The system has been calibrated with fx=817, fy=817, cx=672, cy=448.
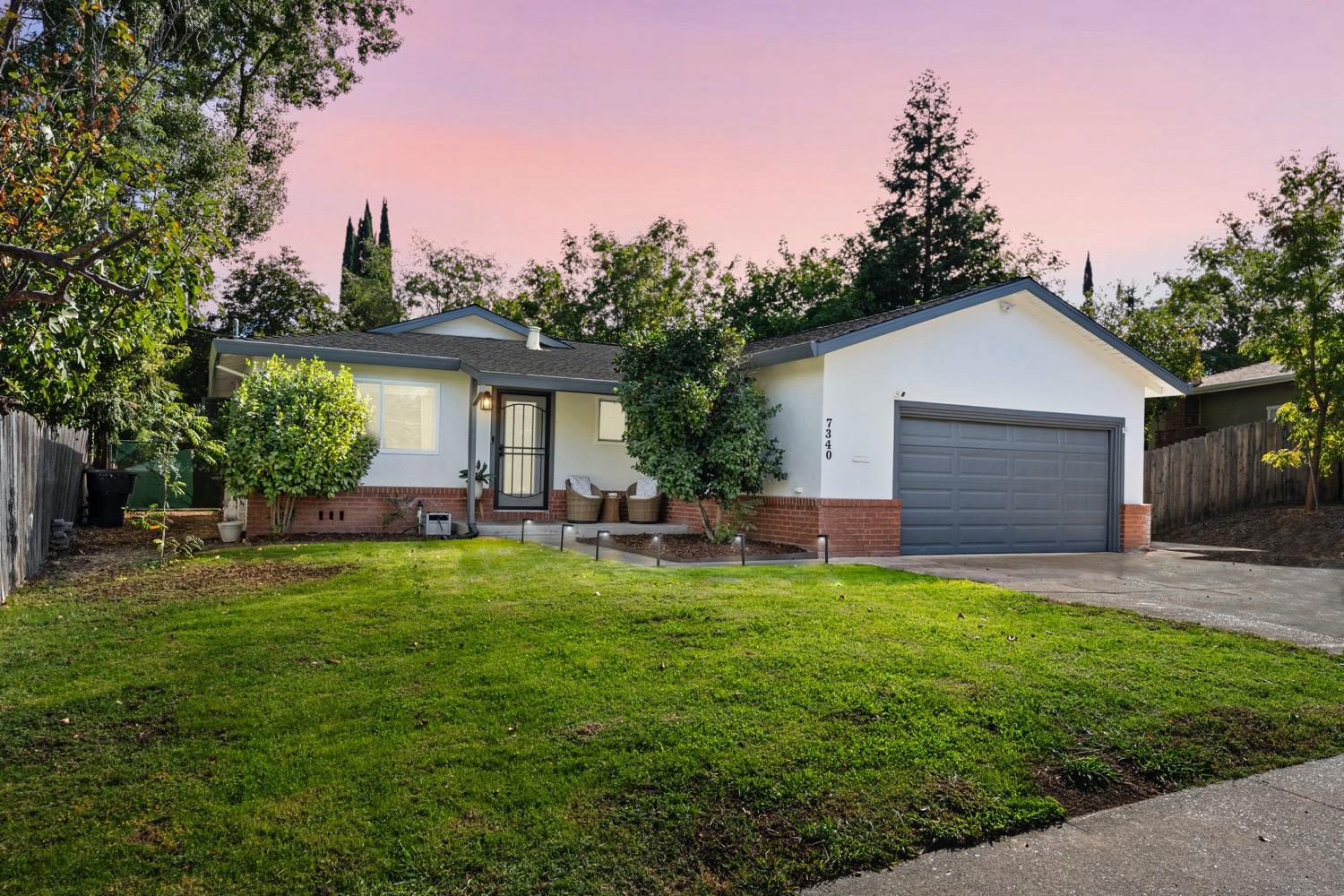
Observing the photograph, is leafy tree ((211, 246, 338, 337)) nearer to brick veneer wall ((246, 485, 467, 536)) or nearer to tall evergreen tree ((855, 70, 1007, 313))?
brick veneer wall ((246, 485, 467, 536))

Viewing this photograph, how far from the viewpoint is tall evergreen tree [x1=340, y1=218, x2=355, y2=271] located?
Answer: 40531 millimetres

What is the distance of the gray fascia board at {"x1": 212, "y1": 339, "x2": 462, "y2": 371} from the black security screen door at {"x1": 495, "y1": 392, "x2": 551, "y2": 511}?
139cm

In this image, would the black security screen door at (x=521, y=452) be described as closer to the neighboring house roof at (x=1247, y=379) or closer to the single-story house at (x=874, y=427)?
the single-story house at (x=874, y=427)

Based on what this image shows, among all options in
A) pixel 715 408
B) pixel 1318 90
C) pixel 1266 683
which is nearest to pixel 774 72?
pixel 715 408

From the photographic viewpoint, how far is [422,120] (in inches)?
595

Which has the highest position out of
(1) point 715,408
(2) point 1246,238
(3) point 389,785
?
(2) point 1246,238

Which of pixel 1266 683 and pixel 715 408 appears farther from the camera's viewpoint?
pixel 715 408

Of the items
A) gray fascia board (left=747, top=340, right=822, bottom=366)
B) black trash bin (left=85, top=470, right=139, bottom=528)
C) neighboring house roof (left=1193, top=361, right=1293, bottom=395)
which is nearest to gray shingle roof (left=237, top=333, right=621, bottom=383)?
gray fascia board (left=747, top=340, right=822, bottom=366)

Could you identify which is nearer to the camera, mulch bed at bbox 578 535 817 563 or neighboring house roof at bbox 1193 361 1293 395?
mulch bed at bbox 578 535 817 563

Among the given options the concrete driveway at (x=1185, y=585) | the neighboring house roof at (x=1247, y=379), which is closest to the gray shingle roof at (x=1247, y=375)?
the neighboring house roof at (x=1247, y=379)

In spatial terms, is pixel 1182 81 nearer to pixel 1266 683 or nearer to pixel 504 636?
pixel 1266 683

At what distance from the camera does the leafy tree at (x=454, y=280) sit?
37250 mm

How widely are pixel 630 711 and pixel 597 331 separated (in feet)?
96.1

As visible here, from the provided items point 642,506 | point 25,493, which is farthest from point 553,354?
point 25,493
